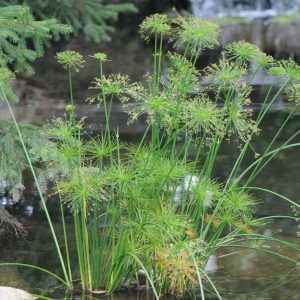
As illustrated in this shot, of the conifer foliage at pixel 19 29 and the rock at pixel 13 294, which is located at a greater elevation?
the conifer foliage at pixel 19 29

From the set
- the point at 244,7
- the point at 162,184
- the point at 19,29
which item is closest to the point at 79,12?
the point at 19,29

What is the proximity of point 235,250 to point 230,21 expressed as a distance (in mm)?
8663

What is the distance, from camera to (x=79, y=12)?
391 inches

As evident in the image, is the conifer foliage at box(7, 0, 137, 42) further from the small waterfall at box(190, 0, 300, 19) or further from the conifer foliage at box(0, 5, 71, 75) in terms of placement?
the small waterfall at box(190, 0, 300, 19)

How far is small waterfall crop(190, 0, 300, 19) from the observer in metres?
14.0

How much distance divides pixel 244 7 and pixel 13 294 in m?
10.8

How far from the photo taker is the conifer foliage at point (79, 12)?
31.0 feet

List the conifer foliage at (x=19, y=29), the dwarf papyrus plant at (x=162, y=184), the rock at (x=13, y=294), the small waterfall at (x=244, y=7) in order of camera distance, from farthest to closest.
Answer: the small waterfall at (x=244, y=7) → the conifer foliage at (x=19, y=29) → the rock at (x=13, y=294) → the dwarf papyrus plant at (x=162, y=184)

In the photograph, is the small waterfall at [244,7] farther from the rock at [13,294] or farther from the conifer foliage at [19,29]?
the rock at [13,294]

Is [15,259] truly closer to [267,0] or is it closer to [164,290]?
[164,290]

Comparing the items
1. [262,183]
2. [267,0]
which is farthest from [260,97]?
[267,0]

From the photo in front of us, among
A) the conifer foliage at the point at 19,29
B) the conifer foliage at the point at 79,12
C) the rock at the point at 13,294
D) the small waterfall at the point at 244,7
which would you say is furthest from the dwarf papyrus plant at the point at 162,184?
the small waterfall at the point at 244,7

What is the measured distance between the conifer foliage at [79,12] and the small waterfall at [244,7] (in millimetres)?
4172

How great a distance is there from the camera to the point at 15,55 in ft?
18.0
